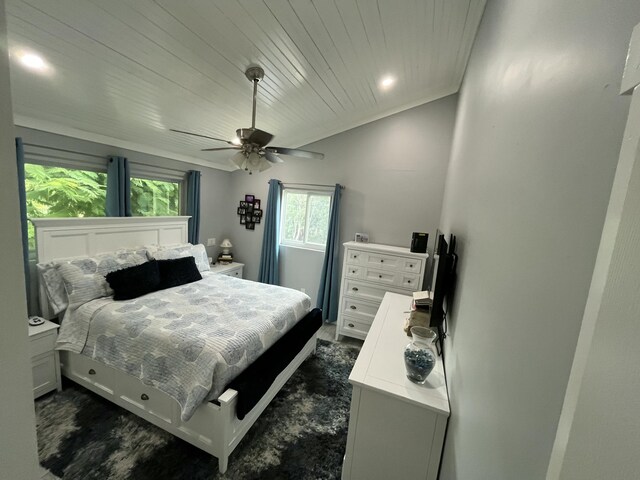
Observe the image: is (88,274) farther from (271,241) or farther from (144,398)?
(271,241)

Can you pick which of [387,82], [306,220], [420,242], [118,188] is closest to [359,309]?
[420,242]

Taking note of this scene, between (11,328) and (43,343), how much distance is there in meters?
2.25

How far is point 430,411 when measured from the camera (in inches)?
50.2

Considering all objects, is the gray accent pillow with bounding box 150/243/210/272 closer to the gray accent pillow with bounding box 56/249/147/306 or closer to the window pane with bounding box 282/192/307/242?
the gray accent pillow with bounding box 56/249/147/306

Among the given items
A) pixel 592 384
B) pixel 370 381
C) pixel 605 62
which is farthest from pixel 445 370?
pixel 605 62

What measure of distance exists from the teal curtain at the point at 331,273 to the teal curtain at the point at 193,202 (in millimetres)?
2028

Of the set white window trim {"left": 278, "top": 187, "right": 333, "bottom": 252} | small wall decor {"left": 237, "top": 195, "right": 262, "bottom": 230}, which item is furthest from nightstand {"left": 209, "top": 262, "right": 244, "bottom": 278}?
white window trim {"left": 278, "top": 187, "right": 333, "bottom": 252}

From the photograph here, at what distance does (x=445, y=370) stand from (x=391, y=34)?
2350 mm

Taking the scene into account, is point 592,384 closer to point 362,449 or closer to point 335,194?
point 362,449

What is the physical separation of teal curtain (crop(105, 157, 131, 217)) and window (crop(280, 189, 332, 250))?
2.04 metres

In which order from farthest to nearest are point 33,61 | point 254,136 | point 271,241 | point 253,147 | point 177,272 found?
point 271,241 → point 177,272 → point 253,147 → point 254,136 → point 33,61

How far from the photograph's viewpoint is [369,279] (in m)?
3.23

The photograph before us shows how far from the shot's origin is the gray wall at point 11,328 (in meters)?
0.51

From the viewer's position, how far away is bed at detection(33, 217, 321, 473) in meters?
1.67
